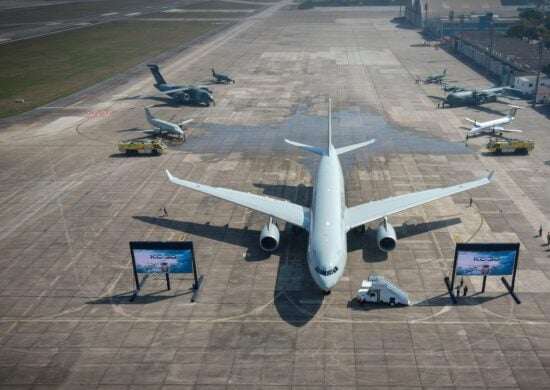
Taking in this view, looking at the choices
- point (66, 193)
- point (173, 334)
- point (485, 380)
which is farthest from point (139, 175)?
point (485, 380)

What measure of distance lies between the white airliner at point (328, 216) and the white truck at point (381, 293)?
2.47m

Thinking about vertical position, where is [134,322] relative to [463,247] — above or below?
below

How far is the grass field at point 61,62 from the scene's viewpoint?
384 feet

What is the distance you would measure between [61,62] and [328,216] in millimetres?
133747

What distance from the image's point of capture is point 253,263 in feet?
155

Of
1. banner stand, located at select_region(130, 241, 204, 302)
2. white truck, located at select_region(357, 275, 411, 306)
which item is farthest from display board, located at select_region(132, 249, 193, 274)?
white truck, located at select_region(357, 275, 411, 306)

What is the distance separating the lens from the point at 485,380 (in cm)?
3297

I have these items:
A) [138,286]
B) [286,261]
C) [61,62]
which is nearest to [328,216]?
[286,261]

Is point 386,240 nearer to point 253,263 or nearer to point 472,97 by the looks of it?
point 253,263

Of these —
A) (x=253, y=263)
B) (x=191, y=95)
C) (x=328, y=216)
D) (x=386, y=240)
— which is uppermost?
(x=328, y=216)

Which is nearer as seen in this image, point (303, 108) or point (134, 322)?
point (134, 322)

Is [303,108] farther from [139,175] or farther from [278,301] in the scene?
[278,301]

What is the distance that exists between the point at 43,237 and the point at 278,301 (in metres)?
27.9

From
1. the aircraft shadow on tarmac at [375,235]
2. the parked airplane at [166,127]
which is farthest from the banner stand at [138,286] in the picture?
the parked airplane at [166,127]
